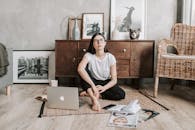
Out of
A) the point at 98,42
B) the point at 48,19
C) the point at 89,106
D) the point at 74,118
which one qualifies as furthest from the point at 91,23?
the point at 74,118

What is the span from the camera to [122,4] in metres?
3.82

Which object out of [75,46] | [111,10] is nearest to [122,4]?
[111,10]

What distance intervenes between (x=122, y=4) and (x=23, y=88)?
1.88m

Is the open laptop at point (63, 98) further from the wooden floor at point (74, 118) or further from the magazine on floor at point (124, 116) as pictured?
the magazine on floor at point (124, 116)

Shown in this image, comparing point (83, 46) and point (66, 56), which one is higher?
point (83, 46)

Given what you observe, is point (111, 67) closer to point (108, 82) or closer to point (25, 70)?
point (108, 82)

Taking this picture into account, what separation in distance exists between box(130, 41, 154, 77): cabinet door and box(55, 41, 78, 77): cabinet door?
0.79m

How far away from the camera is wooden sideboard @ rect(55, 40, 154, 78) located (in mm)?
3473

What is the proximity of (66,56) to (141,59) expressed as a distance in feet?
3.36

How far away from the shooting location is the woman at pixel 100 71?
9.18 feet

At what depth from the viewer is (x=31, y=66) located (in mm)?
3828

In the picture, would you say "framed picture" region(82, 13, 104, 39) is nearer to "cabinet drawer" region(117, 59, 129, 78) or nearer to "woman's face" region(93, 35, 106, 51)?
"cabinet drawer" region(117, 59, 129, 78)

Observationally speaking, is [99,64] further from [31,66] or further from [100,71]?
[31,66]

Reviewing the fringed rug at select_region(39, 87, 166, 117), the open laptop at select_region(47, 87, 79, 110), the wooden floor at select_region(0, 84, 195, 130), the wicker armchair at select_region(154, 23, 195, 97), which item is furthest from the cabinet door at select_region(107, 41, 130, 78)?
the open laptop at select_region(47, 87, 79, 110)
